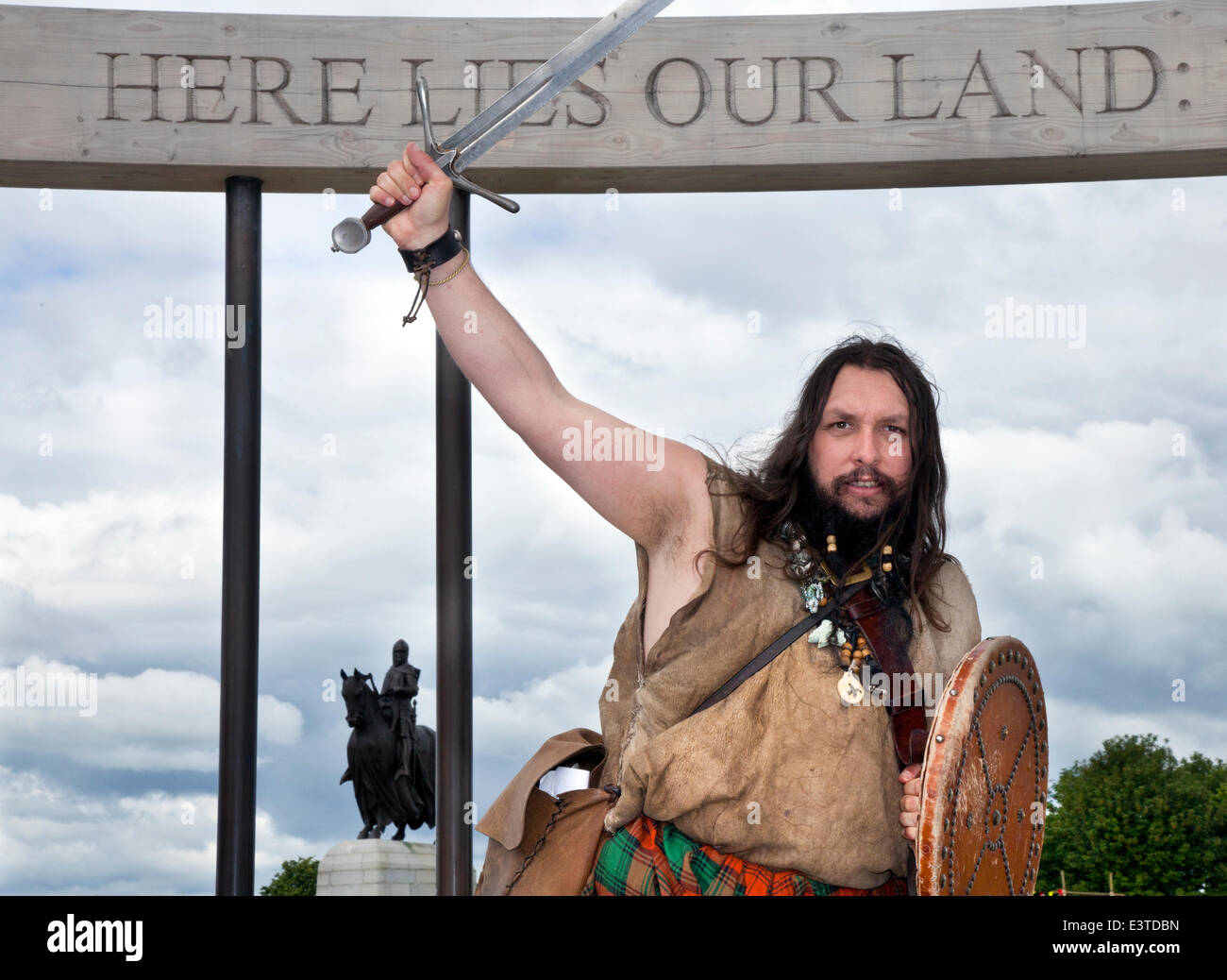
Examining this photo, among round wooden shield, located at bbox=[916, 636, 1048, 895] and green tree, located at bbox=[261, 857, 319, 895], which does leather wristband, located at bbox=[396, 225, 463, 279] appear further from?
green tree, located at bbox=[261, 857, 319, 895]

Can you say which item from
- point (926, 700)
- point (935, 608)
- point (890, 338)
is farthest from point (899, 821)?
point (890, 338)

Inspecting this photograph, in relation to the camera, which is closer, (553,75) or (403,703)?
(553,75)

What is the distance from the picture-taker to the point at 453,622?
306 inches

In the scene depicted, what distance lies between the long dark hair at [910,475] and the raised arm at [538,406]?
17cm

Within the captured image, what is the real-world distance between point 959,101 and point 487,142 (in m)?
3.80

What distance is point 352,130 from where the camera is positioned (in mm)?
7828

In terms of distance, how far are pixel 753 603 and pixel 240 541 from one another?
419 centimetres

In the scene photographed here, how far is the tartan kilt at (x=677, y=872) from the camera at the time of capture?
387 cm

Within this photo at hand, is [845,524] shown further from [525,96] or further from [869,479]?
[525,96]

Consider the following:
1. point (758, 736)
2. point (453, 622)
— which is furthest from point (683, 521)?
point (453, 622)

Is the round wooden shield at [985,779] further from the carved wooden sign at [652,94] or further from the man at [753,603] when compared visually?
the carved wooden sign at [652,94]

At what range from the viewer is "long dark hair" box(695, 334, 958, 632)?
4.30 m

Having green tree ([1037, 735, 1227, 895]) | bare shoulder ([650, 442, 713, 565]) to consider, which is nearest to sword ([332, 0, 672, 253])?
bare shoulder ([650, 442, 713, 565])
